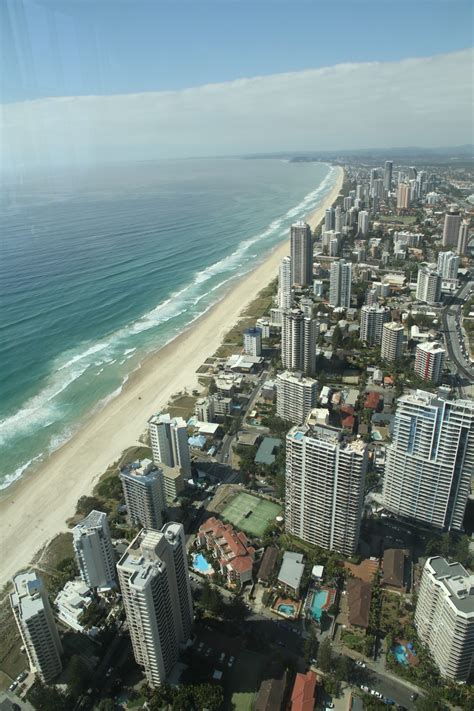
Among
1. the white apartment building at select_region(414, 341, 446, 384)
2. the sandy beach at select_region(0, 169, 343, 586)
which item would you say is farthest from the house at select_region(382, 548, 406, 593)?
the white apartment building at select_region(414, 341, 446, 384)

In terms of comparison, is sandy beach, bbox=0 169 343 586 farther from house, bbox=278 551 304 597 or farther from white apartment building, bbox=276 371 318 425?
house, bbox=278 551 304 597

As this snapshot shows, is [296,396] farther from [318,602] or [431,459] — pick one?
[318,602]

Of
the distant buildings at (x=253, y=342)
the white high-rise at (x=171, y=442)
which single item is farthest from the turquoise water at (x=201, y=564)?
the distant buildings at (x=253, y=342)

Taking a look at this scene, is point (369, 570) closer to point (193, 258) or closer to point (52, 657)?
point (52, 657)

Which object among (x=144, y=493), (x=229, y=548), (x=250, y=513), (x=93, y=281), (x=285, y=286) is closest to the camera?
(x=229, y=548)

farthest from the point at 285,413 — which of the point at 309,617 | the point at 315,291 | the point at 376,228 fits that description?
the point at 376,228

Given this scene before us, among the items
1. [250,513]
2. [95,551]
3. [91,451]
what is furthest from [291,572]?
[91,451]

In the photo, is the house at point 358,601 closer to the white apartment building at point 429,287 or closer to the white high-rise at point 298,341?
the white high-rise at point 298,341
